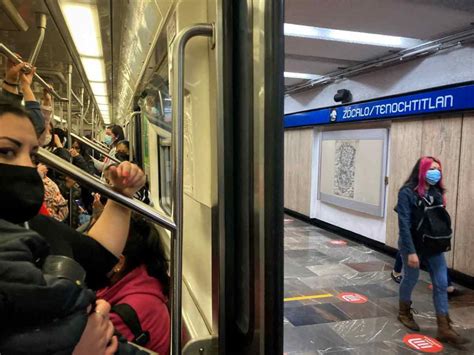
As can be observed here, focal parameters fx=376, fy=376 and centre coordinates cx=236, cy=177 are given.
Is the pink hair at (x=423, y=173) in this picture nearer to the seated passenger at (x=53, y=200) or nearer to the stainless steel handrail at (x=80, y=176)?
the seated passenger at (x=53, y=200)

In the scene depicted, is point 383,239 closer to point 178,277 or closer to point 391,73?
→ point 391,73

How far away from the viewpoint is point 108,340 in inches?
33.6

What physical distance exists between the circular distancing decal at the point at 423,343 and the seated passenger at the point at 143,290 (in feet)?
7.99

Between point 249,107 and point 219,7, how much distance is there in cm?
28

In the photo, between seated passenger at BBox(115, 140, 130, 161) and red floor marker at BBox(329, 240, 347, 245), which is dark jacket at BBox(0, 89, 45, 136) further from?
red floor marker at BBox(329, 240, 347, 245)

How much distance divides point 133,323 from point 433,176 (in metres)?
2.91

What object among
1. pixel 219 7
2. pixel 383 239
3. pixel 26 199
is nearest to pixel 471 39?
pixel 383 239

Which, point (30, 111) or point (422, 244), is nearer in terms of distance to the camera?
point (30, 111)

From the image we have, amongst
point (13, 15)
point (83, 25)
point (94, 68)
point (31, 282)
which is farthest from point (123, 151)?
point (31, 282)

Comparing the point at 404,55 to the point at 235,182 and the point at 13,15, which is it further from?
the point at 235,182

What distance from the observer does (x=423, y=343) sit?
10.4 feet

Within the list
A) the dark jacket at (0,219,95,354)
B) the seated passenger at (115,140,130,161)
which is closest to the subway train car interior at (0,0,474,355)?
the dark jacket at (0,219,95,354)

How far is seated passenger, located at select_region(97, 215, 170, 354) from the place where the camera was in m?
1.43

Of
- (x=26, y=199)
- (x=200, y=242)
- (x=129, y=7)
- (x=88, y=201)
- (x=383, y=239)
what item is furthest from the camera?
(x=383, y=239)
